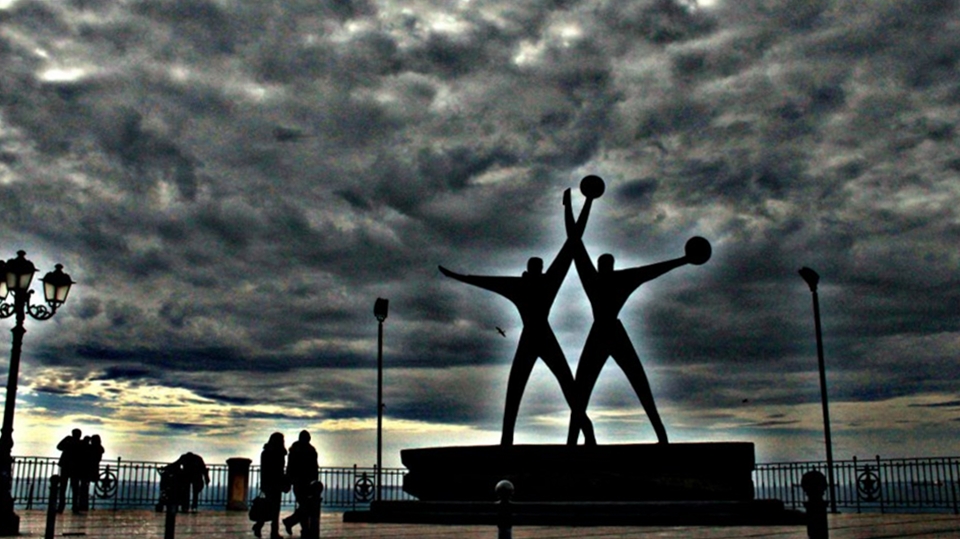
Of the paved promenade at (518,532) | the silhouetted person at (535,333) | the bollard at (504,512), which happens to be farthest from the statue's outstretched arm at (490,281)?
the bollard at (504,512)

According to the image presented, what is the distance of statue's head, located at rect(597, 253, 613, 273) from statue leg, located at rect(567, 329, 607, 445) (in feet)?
5.06

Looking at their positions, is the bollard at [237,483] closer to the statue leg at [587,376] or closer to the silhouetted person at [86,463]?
the silhouetted person at [86,463]

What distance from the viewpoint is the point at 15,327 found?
15.9 metres

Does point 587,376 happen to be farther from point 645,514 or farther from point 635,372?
point 645,514

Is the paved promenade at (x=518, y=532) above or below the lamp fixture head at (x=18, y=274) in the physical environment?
below

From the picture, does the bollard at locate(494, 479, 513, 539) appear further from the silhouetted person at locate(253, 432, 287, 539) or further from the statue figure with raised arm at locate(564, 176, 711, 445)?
the statue figure with raised arm at locate(564, 176, 711, 445)

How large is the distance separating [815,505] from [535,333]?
598 inches

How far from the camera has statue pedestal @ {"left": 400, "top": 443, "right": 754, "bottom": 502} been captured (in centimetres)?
1883

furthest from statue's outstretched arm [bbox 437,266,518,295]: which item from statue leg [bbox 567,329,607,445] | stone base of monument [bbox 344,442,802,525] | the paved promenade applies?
the paved promenade

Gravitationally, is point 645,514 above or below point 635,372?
below

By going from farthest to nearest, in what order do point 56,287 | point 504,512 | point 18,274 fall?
point 56,287 → point 18,274 → point 504,512

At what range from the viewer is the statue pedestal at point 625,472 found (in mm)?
18828

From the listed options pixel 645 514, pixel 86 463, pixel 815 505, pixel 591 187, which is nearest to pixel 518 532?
pixel 645 514

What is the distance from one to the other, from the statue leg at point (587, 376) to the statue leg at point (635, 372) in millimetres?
362
